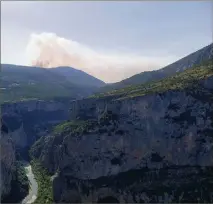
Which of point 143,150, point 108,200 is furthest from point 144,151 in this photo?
point 108,200

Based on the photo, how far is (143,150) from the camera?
19075 cm

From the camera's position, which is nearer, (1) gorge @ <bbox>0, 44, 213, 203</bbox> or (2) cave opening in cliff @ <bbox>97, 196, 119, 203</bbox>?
(2) cave opening in cliff @ <bbox>97, 196, 119, 203</bbox>

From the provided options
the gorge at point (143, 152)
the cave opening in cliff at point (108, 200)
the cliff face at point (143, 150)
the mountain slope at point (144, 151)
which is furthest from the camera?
the cliff face at point (143, 150)

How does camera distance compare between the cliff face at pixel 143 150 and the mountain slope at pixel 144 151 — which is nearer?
the mountain slope at pixel 144 151

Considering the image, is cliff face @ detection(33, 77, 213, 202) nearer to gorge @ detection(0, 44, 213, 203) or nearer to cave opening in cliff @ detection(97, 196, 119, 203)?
gorge @ detection(0, 44, 213, 203)

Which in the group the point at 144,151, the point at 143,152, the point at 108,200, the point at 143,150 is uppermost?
the point at 143,150

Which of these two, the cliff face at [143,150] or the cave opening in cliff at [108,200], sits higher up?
the cliff face at [143,150]

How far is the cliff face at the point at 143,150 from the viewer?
592 ft

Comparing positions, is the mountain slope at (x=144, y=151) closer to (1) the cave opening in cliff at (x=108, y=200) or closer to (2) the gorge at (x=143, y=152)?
(2) the gorge at (x=143, y=152)

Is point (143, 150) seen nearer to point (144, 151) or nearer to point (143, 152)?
point (144, 151)

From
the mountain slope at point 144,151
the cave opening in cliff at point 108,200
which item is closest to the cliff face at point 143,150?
the mountain slope at point 144,151

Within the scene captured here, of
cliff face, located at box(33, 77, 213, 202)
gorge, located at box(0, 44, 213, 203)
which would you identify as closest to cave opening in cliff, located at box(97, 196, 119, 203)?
gorge, located at box(0, 44, 213, 203)

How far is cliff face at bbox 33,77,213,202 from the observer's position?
180 m

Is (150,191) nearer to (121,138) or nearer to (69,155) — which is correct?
(121,138)
